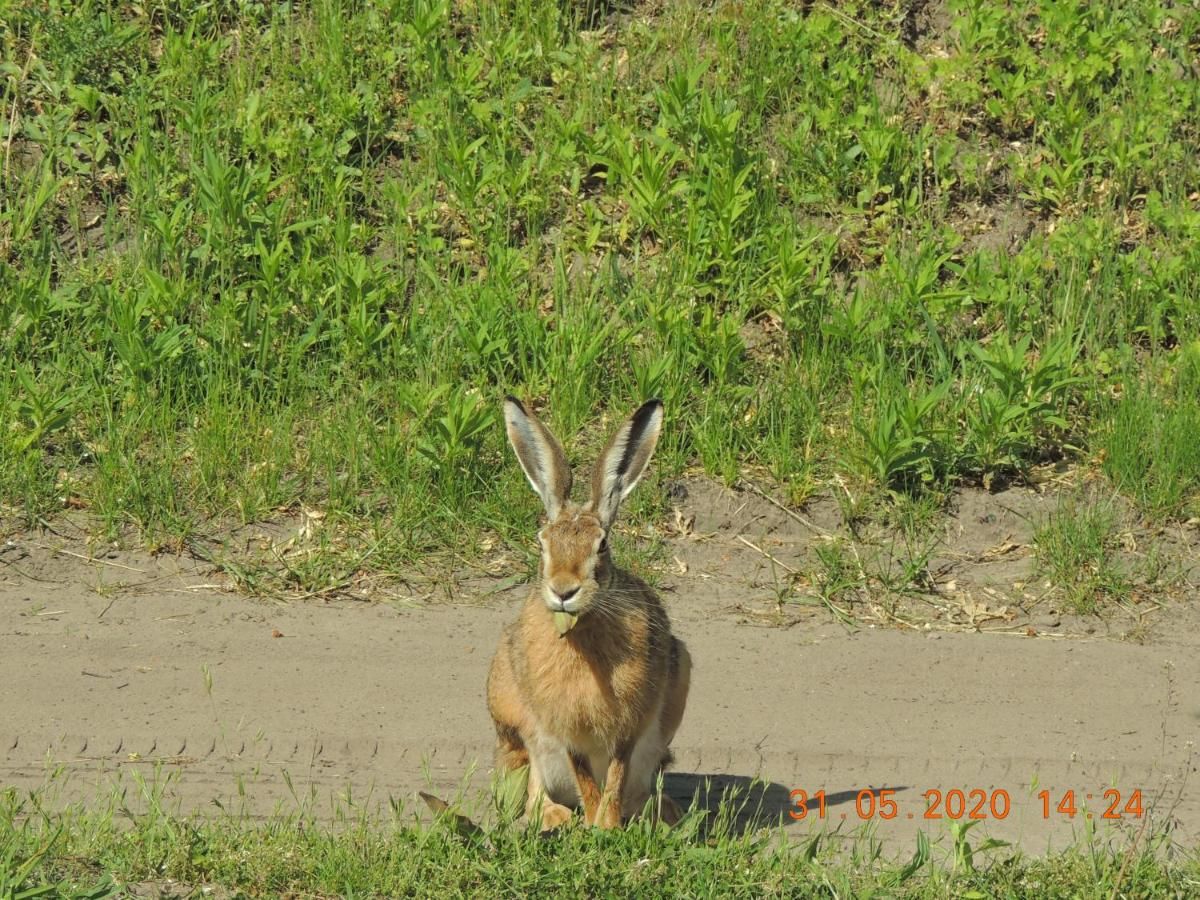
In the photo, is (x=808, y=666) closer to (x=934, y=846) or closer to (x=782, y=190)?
(x=934, y=846)

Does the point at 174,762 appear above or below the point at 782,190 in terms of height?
below

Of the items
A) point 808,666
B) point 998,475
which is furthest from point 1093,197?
point 808,666

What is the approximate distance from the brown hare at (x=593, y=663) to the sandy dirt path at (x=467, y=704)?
14.9 inches

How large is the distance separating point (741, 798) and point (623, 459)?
1378 millimetres

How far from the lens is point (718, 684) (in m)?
6.82

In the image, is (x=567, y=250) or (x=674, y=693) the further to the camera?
(x=567, y=250)

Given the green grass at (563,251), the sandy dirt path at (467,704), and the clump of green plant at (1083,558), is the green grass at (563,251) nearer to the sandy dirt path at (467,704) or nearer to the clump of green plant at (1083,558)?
the clump of green plant at (1083,558)

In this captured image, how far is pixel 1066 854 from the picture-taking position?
5223 mm

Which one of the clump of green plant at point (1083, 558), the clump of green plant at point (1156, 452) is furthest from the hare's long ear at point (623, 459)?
the clump of green plant at point (1156, 452)

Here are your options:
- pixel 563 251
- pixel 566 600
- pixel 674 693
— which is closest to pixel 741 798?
pixel 674 693

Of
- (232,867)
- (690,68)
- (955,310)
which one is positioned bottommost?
(232,867)

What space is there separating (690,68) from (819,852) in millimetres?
5420

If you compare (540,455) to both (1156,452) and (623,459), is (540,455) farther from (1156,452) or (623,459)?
(1156,452)
